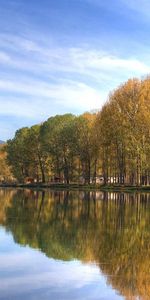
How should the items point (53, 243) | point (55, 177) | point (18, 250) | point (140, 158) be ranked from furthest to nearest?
point (55, 177) → point (140, 158) → point (53, 243) → point (18, 250)

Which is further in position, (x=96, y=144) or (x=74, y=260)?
(x=96, y=144)

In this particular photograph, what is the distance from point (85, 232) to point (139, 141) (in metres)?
65.3

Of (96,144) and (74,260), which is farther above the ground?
(96,144)

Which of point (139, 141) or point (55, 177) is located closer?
point (139, 141)

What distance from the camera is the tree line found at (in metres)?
86.2

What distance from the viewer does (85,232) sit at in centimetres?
2195

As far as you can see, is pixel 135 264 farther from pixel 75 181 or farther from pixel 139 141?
pixel 75 181

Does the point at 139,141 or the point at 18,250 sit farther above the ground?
the point at 139,141

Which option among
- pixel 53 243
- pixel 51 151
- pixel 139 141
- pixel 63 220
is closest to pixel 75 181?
pixel 51 151

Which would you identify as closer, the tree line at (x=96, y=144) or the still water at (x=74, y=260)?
the still water at (x=74, y=260)

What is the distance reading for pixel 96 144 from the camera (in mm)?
98062

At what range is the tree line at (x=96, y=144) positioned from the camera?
8619 cm

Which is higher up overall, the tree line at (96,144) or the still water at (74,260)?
the tree line at (96,144)

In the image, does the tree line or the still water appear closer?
the still water
